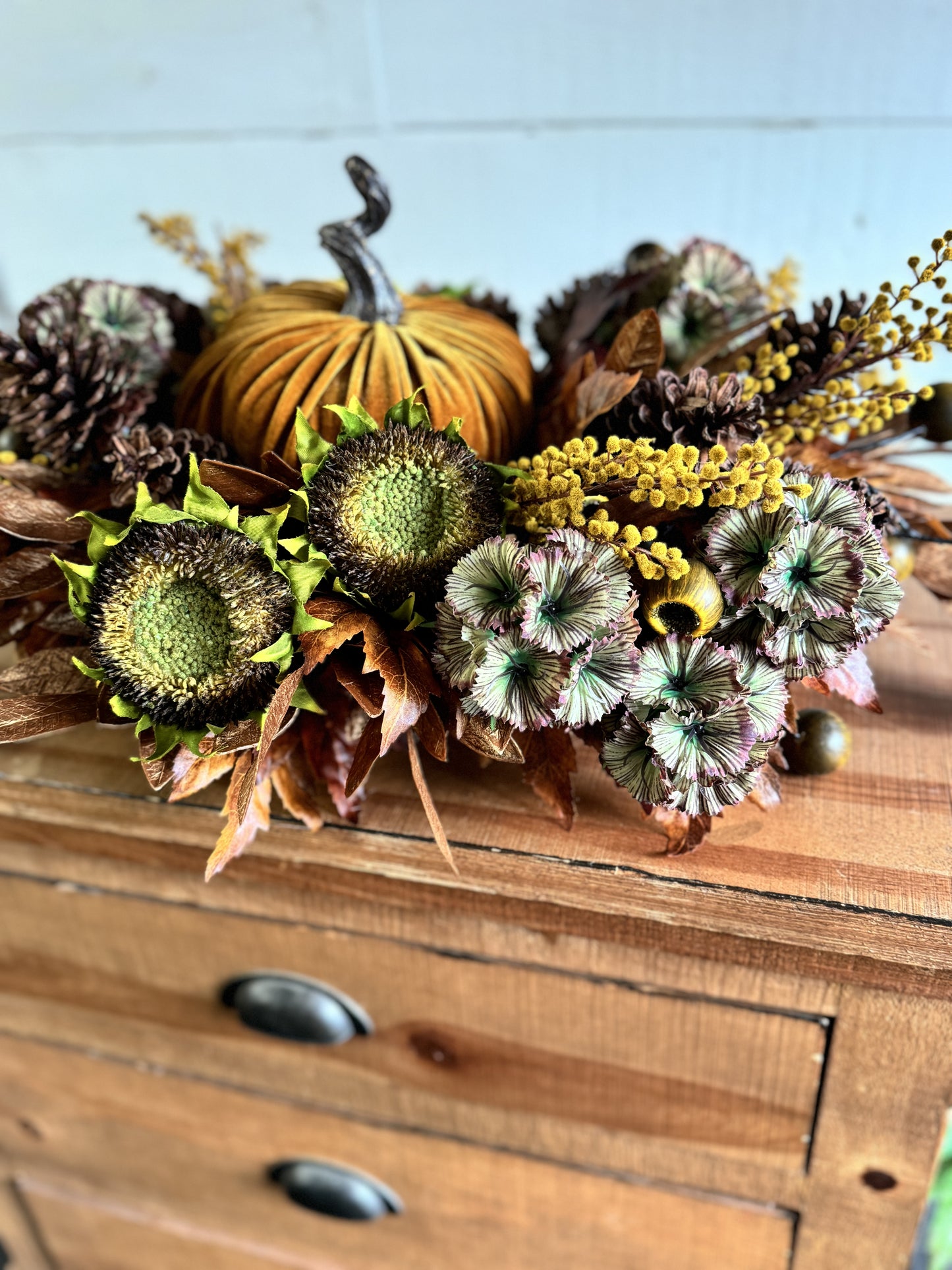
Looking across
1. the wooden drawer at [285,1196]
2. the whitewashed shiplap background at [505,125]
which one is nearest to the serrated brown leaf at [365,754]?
the wooden drawer at [285,1196]

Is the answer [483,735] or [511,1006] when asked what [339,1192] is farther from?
[483,735]

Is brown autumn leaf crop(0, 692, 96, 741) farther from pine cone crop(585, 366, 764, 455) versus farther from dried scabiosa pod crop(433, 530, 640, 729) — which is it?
pine cone crop(585, 366, 764, 455)

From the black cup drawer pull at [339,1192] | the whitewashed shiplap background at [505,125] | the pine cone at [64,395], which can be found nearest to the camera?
the pine cone at [64,395]

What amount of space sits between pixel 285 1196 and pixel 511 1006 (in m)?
0.30

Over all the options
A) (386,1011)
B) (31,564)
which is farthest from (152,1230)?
(31,564)

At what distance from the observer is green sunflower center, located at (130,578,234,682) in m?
0.37

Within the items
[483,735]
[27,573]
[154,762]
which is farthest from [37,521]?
[483,735]

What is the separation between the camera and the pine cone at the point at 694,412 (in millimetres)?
401

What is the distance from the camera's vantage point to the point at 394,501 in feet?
1.28

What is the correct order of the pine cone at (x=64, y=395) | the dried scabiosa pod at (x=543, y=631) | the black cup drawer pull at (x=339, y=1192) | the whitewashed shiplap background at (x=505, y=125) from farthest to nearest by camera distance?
the whitewashed shiplap background at (x=505, y=125)
the black cup drawer pull at (x=339, y=1192)
the pine cone at (x=64, y=395)
the dried scabiosa pod at (x=543, y=631)

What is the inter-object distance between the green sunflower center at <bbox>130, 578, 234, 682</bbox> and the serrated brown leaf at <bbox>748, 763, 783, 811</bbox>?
25cm

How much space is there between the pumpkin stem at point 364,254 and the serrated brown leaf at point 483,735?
0.74 feet

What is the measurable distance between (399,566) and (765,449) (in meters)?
0.16

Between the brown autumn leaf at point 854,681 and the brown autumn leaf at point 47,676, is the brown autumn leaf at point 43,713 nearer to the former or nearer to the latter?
the brown autumn leaf at point 47,676
